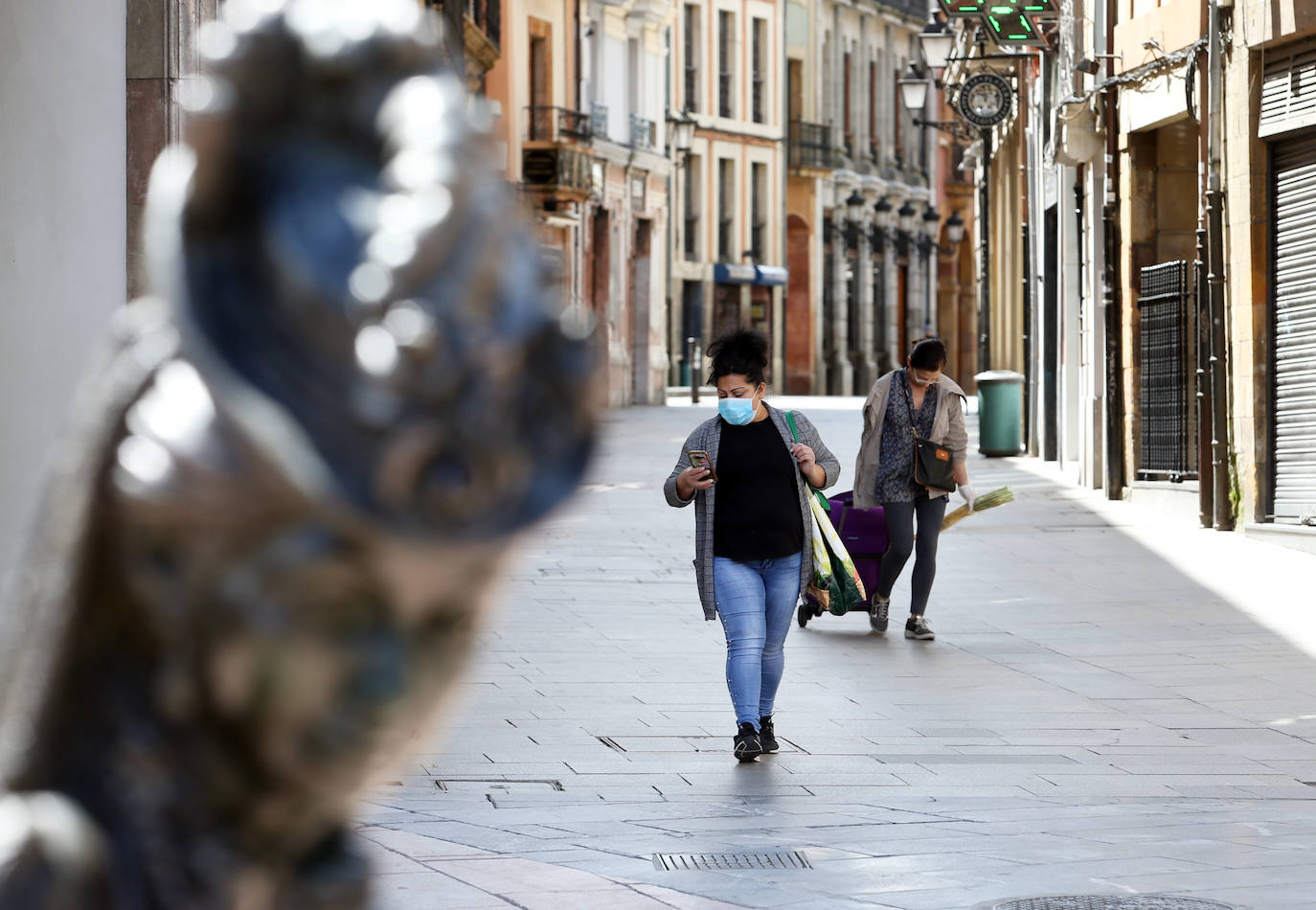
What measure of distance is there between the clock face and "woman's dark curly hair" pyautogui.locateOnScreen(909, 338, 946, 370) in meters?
19.1

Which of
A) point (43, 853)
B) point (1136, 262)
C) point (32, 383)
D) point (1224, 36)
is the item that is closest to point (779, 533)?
point (32, 383)

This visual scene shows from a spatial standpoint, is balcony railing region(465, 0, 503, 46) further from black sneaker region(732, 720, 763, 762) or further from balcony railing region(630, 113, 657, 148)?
black sneaker region(732, 720, 763, 762)

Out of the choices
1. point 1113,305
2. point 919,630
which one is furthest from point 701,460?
point 1113,305

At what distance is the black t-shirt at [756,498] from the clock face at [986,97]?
23.0 metres

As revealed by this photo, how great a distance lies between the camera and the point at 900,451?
12.5 m

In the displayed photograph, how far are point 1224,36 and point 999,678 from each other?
983cm

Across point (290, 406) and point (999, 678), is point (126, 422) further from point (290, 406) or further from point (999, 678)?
point (999, 678)

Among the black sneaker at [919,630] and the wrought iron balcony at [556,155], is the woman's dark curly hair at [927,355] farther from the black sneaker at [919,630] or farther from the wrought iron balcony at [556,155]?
the wrought iron balcony at [556,155]

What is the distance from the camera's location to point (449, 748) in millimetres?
8523

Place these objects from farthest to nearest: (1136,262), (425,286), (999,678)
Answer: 1. (1136,262)
2. (999,678)
3. (425,286)

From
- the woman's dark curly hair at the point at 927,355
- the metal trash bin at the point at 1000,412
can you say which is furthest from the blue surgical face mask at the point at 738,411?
the metal trash bin at the point at 1000,412

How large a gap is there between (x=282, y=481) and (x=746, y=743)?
7632 millimetres

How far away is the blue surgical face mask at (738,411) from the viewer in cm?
869

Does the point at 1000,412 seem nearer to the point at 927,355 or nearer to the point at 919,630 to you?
the point at 927,355
